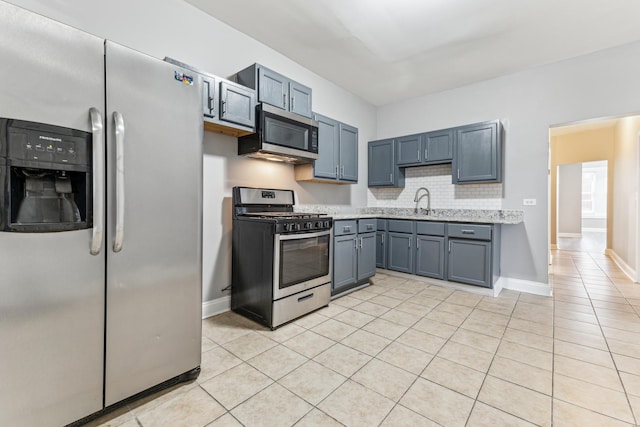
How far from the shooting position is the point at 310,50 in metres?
3.36

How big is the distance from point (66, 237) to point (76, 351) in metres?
0.53

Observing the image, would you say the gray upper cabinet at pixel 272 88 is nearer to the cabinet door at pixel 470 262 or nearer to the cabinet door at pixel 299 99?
the cabinet door at pixel 299 99

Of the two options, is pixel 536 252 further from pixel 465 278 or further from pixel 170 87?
pixel 170 87

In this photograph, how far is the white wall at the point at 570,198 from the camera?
8.63 m

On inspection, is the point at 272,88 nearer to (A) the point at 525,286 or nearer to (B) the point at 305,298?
(B) the point at 305,298

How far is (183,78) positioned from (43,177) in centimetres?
86

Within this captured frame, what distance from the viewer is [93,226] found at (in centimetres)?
132

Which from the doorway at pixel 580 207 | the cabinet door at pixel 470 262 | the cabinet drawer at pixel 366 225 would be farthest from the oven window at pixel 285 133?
the doorway at pixel 580 207

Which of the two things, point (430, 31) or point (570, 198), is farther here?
point (570, 198)

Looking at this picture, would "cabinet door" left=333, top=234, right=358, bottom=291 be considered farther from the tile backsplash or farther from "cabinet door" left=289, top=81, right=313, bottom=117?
the tile backsplash

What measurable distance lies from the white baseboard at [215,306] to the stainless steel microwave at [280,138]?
155 cm

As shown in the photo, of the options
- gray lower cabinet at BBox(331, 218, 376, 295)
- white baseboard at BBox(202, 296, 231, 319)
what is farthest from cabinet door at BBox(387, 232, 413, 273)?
white baseboard at BBox(202, 296, 231, 319)

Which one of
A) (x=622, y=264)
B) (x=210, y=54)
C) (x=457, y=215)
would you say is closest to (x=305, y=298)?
(x=210, y=54)

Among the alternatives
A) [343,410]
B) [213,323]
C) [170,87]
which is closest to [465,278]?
[343,410]
